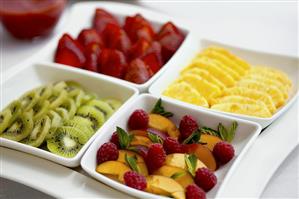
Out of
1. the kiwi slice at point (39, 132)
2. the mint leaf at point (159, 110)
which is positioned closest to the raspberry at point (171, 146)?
the mint leaf at point (159, 110)

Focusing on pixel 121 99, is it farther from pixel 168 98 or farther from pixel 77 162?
pixel 77 162

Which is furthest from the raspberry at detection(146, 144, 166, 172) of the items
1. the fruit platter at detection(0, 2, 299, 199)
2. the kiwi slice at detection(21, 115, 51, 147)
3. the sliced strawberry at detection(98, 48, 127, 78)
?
the sliced strawberry at detection(98, 48, 127, 78)

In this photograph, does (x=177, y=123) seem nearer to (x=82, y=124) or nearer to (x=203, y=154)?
(x=203, y=154)

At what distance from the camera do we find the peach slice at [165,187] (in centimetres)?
155

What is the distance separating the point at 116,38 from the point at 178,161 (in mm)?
971

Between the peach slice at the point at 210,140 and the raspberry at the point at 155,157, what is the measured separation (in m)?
0.21

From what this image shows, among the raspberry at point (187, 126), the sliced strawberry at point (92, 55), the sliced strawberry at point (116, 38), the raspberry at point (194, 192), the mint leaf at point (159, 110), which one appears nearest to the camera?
the raspberry at point (194, 192)

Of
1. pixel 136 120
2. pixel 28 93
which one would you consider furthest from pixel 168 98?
pixel 28 93

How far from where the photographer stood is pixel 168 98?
2.01 m

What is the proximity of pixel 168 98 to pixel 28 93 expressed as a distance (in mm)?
606

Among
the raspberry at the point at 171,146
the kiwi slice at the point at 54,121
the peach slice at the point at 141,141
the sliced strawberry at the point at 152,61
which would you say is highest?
the sliced strawberry at the point at 152,61

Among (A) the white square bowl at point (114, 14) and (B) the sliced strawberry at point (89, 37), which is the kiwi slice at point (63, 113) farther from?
(B) the sliced strawberry at point (89, 37)

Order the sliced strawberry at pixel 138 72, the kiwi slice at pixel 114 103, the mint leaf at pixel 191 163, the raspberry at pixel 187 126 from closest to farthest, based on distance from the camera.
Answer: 1. the mint leaf at pixel 191 163
2. the raspberry at pixel 187 126
3. the kiwi slice at pixel 114 103
4. the sliced strawberry at pixel 138 72

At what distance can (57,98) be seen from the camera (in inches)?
81.0
